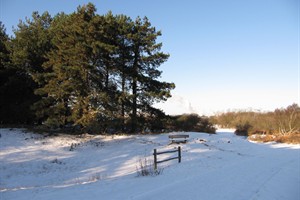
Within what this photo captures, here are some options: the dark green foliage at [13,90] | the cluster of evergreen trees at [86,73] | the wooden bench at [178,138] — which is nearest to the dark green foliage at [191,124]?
the cluster of evergreen trees at [86,73]

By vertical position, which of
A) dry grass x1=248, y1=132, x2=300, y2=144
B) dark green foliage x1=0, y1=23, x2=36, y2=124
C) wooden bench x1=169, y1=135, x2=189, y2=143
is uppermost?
dark green foliage x1=0, y1=23, x2=36, y2=124

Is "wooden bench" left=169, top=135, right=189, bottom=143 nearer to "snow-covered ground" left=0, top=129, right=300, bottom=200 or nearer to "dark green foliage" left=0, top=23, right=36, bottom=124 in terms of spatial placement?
"snow-covered ground" left=0, top=129, right=300, bottom=200

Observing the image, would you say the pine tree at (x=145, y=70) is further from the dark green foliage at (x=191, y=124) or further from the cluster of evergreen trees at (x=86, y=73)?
the dark green foliage at (x=191, y=124)

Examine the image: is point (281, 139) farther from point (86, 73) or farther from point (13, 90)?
point (13, 90)

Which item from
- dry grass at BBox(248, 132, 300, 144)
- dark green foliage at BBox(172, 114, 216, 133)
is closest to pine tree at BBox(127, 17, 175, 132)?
dark green foliage at BBox(172, 114, 216, 133)

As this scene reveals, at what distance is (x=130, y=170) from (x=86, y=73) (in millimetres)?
11207

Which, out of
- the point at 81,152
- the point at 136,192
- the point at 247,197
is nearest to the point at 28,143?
the point at 81,152

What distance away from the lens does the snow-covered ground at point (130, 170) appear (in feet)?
31.7

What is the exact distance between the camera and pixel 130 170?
617 inches

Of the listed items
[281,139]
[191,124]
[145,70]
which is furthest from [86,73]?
[281,139]

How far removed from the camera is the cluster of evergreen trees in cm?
2356

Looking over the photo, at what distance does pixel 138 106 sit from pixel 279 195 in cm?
1743

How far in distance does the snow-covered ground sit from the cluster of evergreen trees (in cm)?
236

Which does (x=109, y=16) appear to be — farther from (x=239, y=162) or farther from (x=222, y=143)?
(x=239, y=162)
